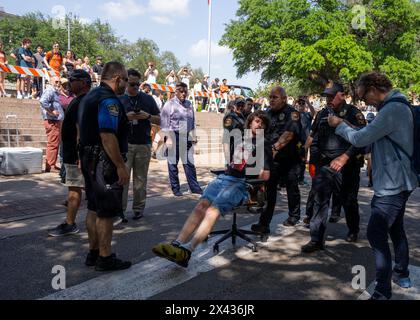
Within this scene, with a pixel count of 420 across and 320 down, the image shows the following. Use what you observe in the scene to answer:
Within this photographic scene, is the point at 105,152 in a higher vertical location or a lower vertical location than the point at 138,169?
higher

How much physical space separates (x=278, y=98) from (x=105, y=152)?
2849 mm

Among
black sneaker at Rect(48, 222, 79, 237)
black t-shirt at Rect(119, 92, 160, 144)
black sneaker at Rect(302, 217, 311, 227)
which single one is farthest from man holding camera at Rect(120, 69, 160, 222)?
black sneaker at Rect(302, 217, 311, 227)

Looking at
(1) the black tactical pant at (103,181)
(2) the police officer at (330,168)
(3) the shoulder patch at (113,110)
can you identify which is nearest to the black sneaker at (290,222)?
(2) the police officer at (330,168)

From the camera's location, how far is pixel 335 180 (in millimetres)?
4953

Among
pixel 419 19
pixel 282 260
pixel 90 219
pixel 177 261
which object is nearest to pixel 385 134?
pixel 282 260

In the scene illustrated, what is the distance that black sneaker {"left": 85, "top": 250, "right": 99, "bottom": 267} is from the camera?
4180 mm

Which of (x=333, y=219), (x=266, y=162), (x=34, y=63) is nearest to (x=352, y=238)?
(x=333, y=219)

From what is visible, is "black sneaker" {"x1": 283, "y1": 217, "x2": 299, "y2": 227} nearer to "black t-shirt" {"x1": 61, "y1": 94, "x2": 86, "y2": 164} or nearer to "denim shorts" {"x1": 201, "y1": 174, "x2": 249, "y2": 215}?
"denim shorts" {"x1": 201, "y1": 174, "x2": 249, "y2": 215}

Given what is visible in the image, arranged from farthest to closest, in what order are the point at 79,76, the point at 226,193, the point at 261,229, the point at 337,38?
the point at 337,38 → the point at 261,229 → the point at 79,76 → the point at 226,193

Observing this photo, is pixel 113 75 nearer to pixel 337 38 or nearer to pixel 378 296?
pixel 378 296

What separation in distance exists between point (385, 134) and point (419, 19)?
3848 centimetres

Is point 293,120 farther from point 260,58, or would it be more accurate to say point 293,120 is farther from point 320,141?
point 260,58

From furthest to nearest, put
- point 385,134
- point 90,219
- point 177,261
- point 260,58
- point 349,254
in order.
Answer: point 260,58
point 349,254
point 90,219
point 177,261
point 385,134

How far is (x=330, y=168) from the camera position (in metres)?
4.70
